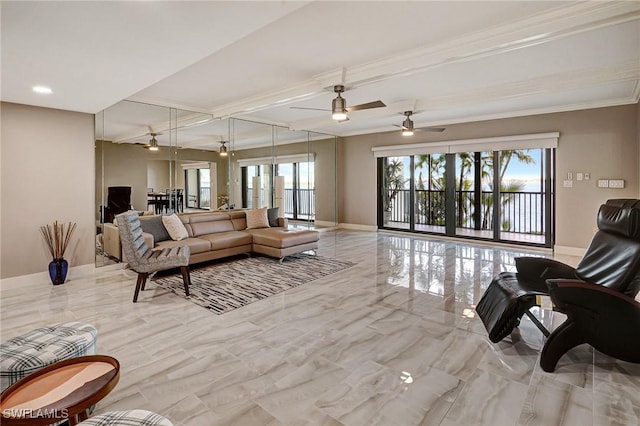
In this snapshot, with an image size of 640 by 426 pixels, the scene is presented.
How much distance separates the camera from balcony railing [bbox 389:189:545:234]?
700 centimetres

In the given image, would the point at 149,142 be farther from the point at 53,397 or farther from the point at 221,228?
the point at 53,397

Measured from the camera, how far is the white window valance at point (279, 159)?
756 centimetres

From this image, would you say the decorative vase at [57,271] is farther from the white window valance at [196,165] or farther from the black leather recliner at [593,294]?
the black leather recliner at [593,294]

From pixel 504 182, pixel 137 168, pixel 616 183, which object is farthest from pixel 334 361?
pixel 504 182

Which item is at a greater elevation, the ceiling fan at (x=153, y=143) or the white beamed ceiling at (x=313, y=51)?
the white beamed ceiling at (x=313, y=51)

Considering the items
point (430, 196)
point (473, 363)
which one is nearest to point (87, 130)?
point (473, 363)

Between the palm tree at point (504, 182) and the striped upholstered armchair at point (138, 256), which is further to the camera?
the palm tree at point (504, 182)

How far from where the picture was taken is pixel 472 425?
184 cm

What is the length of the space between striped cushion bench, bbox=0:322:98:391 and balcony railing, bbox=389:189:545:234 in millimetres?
7562

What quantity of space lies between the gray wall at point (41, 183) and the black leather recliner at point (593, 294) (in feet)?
18.1

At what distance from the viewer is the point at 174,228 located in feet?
17.8

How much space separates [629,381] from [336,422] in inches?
80.7

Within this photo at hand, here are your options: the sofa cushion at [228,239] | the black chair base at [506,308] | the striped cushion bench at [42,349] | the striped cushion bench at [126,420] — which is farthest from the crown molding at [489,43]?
the striped cushion bench at [126,420]

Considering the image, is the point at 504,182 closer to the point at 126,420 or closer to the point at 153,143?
the point at 153,143
